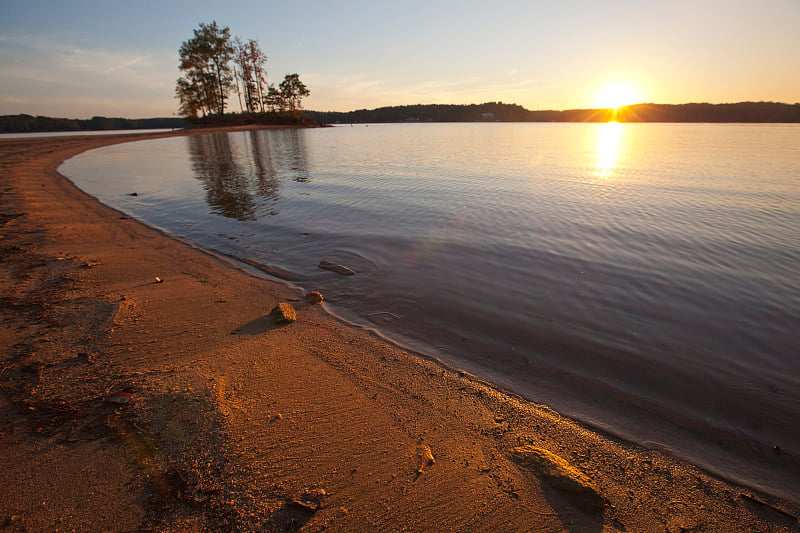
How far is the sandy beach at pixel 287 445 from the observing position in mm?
2389

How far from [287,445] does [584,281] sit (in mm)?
6236

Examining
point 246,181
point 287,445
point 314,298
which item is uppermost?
point 246,181

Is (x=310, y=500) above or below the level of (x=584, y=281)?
above

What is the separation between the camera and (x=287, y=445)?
2896mm

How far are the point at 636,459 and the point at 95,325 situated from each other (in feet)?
21.2

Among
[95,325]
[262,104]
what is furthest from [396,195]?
[262,104]

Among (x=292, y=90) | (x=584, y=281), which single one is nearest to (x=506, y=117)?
(x=292, y=90)

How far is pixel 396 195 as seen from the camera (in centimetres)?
1512

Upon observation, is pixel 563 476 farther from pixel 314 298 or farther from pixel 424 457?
pixel 314 298

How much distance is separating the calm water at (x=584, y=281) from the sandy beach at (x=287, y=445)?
62cm

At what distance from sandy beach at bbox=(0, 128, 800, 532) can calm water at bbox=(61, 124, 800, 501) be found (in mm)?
622

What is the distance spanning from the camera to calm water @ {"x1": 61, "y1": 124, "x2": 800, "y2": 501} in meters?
3.86

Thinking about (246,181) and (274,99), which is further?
(274,99)

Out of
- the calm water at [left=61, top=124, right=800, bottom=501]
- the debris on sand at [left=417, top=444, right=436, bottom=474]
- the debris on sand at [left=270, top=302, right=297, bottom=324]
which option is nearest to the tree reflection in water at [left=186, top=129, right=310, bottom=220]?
the calm water at [left=61, top=124, right=800, bottom=501]
